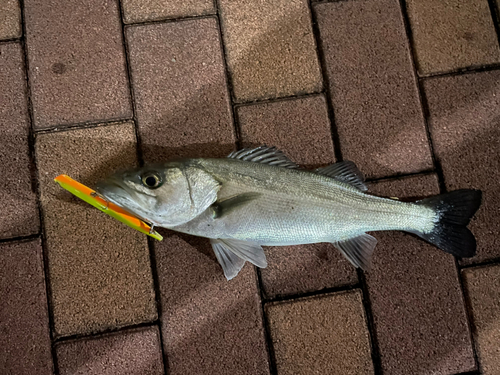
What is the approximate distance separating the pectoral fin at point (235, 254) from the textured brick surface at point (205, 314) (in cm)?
11

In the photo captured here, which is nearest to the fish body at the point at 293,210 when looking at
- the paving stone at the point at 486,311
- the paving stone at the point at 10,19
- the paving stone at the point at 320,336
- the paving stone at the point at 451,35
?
the paving stone at the point at 320,336

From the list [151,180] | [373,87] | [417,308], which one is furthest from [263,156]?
[417,308]

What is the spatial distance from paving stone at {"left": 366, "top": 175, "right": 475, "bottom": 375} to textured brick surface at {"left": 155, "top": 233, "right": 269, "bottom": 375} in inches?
29.4

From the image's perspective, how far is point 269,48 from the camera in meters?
2.48

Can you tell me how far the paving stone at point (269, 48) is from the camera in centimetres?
244

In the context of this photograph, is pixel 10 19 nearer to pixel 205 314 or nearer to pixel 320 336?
pixel 205 314

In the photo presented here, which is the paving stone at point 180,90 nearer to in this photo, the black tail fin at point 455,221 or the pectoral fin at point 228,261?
the pectoral fin at point 228,261

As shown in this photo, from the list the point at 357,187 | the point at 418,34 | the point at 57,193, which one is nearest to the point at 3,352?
the point at 57,193

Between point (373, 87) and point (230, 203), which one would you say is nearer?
point (230, 203)

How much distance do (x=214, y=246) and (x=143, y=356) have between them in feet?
2.53

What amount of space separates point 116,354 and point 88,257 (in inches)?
23.0

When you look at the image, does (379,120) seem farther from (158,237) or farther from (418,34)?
(158,237)

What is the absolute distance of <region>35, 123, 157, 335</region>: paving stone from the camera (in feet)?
7.25

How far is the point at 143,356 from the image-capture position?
2.21 metres
